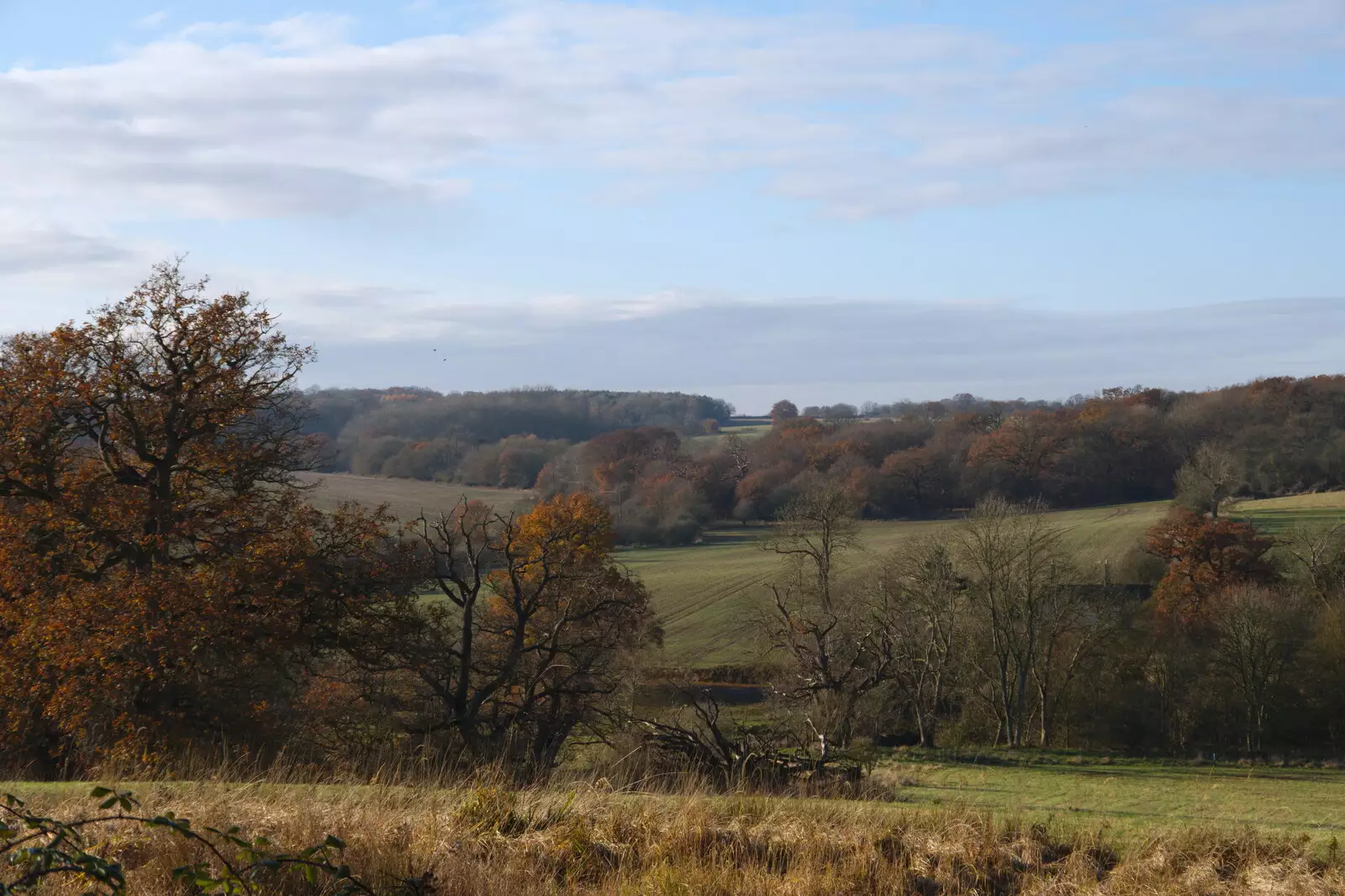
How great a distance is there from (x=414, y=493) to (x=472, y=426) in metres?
28.7

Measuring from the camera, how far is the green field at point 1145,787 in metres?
21.4

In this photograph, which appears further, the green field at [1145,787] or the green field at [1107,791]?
the green field at [1145,787]

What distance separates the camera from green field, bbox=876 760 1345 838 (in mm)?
21406

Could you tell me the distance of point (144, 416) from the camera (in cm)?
1956

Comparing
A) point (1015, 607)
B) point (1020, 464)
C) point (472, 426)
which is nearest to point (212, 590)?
point (1015, 607)

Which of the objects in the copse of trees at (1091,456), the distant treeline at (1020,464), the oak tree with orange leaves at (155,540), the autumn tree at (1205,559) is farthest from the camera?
the distant treeline at (1020,464)

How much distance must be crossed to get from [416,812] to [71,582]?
12.5 m

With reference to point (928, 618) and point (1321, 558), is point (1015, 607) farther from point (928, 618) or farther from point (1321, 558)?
point (1321, 558)

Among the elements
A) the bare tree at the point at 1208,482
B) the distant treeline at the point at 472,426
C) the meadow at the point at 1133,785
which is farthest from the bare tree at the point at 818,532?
the distant treeline at the point at 472,426

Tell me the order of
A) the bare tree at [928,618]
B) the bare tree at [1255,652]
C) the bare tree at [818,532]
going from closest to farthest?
1. the bare tree at [928,618]
2. the bare tree at [1255,652]
3. the bare tree at [818,532]

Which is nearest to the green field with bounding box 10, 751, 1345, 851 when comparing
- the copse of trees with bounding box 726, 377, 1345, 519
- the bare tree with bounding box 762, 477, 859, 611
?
the bare tree with bounding box 762, 477, 859, 611

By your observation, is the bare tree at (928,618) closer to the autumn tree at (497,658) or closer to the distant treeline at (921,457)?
the autumn tree at (497,658)

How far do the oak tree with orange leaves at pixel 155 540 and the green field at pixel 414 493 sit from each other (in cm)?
5205

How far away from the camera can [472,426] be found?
11738 centimetres
